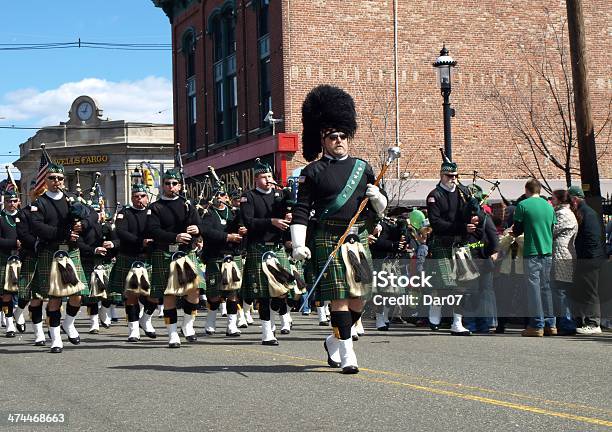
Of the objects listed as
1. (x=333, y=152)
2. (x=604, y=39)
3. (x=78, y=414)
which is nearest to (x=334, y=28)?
(x=604, y=39)

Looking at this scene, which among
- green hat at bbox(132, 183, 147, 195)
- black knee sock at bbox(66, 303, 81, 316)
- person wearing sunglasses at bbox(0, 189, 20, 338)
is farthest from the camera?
person wearing sunglasses at bbox(0, 189, 20, 338)

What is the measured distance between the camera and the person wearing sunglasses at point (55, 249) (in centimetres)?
1359

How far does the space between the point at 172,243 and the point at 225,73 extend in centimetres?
2799

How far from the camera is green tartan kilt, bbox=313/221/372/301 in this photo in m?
10.0

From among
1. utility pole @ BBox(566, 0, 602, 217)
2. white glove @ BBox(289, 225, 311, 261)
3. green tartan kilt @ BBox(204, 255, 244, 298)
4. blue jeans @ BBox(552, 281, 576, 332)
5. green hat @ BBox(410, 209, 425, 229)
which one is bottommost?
blue jeans @ BBox(552, 281, 576, 332)

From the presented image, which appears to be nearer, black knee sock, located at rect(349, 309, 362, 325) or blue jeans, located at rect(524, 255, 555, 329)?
black knee sock, located at rect(349, 309, 362, 325)

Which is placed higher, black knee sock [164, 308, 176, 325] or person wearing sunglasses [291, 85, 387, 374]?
person wearing sunglasses [291, 85, 387, 374]

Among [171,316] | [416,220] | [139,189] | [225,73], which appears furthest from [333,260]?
[225,73]

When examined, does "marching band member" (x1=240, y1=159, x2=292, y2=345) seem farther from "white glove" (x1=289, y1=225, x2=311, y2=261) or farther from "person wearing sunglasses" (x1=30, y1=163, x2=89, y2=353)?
"white glove" (x1=289, y1=225, x2=311, y2=261)

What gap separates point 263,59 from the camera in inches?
1470

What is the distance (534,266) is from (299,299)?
351 centimetres

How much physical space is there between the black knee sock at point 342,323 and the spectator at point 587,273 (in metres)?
5.91

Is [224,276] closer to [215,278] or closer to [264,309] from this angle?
[215,278]

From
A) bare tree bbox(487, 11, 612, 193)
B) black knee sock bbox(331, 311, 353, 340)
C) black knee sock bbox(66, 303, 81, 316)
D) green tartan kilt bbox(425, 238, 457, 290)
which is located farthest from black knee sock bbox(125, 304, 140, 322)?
bare tree bbox(487, 11, 612, 193)
